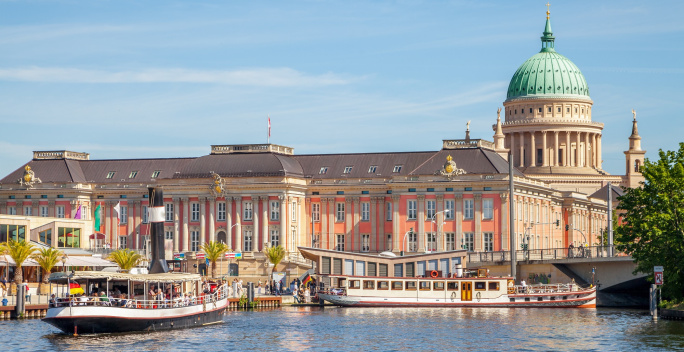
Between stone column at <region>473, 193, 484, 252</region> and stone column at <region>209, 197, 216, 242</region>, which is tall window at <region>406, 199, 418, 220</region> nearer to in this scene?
stone column at <region>473, 193, 484, 252</region>

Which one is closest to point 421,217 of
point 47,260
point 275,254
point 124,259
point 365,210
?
point 365,210

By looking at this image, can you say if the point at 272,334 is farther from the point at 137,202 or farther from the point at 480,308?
the point at 137,202

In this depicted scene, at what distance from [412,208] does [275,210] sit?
17.1 meters

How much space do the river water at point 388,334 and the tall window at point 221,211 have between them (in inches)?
2383

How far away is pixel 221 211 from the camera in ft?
566

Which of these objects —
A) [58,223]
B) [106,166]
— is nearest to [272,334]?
[58,223]

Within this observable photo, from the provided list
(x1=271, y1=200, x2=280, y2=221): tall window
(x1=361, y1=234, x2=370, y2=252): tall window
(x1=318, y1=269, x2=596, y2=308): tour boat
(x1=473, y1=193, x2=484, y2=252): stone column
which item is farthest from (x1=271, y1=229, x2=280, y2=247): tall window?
(x1=318, y1=269, x2=596, y2=308): tour boat

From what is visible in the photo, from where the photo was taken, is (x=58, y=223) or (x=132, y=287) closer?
(x=132, y=287)

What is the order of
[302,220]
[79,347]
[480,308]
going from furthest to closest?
[302,220], [480,308], [79,347]

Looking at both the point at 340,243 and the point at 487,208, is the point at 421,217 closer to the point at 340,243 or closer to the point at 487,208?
the point at 487,208

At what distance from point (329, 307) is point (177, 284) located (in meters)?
32.2

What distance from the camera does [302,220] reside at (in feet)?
570

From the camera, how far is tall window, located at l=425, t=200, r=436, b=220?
164 meters

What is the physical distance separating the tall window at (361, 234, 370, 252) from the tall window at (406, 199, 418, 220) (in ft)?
26.4
